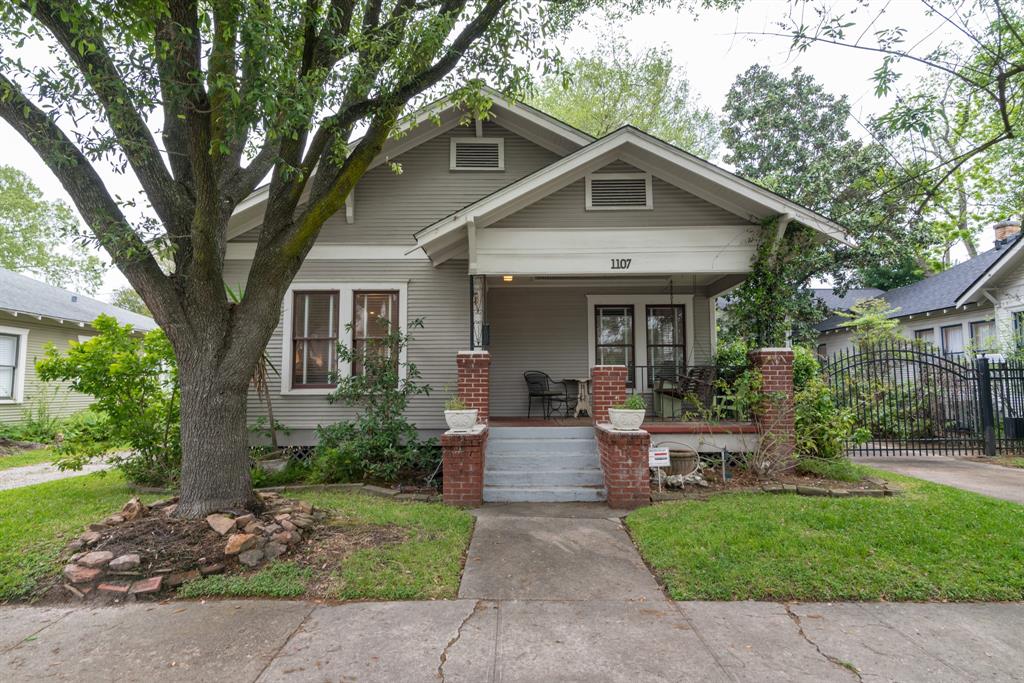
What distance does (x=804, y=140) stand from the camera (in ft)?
71.7

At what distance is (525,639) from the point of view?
10.8 feet

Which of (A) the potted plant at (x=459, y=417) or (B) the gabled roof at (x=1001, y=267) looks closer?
(A) the potted plant at (x=459, y=417)

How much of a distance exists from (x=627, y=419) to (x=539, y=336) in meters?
3.95

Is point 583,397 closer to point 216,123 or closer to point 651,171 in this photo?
point 651,171

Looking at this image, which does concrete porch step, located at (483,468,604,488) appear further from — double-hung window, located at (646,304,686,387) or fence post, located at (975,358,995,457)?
fence post, located at (975,358,995,457)

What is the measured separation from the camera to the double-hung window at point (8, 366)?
1227 cm

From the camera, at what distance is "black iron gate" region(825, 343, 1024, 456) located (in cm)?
948

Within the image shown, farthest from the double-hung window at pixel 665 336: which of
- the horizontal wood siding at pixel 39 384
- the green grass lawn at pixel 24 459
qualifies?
the horizontal wood siding at pixel 39 384

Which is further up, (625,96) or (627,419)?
(625,96)

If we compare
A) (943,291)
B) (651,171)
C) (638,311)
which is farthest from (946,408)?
(651,171)

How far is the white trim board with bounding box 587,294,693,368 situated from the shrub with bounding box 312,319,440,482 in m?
3.46

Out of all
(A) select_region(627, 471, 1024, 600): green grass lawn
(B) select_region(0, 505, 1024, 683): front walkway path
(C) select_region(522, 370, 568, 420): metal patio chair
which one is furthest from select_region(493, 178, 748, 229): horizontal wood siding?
(B) select_region(0, 505, 1024, 683): front walkway path

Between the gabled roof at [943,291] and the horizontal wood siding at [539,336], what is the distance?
880 cm

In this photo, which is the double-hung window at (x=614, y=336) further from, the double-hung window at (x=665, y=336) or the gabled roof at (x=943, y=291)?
the gabled roof at (x=943, y=291)
